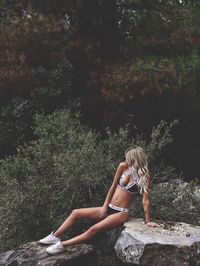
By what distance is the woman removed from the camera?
6688 millimetres

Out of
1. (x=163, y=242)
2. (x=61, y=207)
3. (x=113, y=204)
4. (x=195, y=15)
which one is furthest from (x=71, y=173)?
(x=195, y=15)

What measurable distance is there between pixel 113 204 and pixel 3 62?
16.8 feet

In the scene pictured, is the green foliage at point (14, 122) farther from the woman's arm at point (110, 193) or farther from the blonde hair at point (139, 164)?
the blonde hair at point (139, 164)

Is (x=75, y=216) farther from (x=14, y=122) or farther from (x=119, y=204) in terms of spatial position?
(x=14, y=122)

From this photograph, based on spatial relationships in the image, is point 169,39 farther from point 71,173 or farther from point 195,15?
point 71,173

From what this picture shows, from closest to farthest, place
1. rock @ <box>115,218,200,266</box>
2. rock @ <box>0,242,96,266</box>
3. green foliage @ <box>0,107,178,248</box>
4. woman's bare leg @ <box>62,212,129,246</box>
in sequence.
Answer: rock @ <box>115,218,200,266</box>, rock @ <box>0,242,96,266</box>, woman's bare leg @ <box>62,212,129,246</box>, green foliage @ <box>0,107,178,248</box>

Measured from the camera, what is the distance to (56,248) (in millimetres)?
6543

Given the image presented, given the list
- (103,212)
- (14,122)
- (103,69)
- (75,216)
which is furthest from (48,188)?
(103,69)

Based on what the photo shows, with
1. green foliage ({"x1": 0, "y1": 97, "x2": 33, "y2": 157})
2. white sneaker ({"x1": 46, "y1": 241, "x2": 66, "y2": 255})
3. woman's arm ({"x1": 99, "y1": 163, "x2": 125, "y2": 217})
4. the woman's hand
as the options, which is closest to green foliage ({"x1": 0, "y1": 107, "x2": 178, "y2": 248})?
woman's arm ({"x1": 99, "y1": 163, "x2": 125, "y2": 217})

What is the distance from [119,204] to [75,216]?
580mm

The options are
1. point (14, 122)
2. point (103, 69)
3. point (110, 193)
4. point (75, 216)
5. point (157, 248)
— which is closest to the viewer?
point (157, 248)

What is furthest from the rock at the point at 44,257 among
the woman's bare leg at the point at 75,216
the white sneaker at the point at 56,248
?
the woman's bare leg at the point at 75,216

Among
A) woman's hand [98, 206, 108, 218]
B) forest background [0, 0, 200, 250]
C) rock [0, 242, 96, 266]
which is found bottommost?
rock [0, 242, 96, 266]

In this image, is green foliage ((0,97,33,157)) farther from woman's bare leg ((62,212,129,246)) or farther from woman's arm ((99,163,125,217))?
woman's bare leg ((62,212,129,246))
